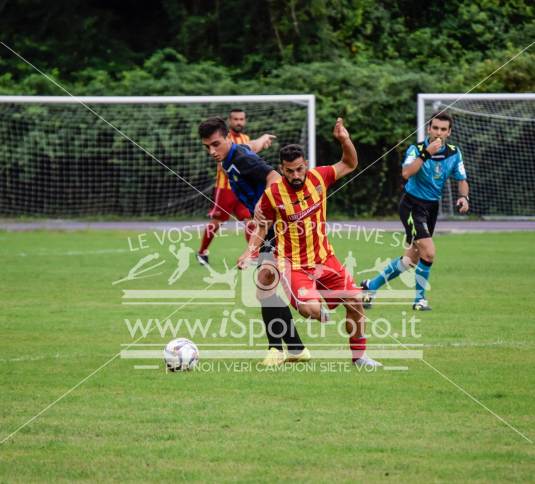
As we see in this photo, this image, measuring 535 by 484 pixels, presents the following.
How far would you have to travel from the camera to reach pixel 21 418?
621 cm

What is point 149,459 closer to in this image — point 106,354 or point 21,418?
point 21,418

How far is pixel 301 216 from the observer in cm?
768

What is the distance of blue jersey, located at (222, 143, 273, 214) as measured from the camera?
8609 millimetres

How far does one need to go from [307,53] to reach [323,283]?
18.4m

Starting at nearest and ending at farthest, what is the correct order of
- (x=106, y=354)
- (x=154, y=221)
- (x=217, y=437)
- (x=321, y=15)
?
(x=217, y=437)
(x=106, y=354)
(x=154, y=221)
(x=321, y=15)

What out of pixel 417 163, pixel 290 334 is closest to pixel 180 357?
pixel 290 334

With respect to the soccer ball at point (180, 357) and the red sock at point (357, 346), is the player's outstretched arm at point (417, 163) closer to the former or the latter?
the red sock at point (357, 346)

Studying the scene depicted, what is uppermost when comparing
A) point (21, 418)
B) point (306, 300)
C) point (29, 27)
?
point (29, 27)

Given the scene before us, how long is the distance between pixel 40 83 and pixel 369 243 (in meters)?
9.58

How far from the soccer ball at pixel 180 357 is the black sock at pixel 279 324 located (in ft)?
2.02

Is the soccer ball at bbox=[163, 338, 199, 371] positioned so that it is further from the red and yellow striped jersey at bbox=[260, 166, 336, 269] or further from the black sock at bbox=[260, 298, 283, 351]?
the red and yellow striped jersey at bbox=[260, 166, 336, 269]

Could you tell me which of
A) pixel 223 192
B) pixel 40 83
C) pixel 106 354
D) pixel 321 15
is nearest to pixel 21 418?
pixel 106 354

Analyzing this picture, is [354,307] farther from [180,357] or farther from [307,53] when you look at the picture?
[307,53]

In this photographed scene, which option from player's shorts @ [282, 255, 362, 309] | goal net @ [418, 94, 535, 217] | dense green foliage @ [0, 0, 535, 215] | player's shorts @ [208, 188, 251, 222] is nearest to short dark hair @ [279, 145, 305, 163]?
player's shorts @ [282, 255, 362, 309]
